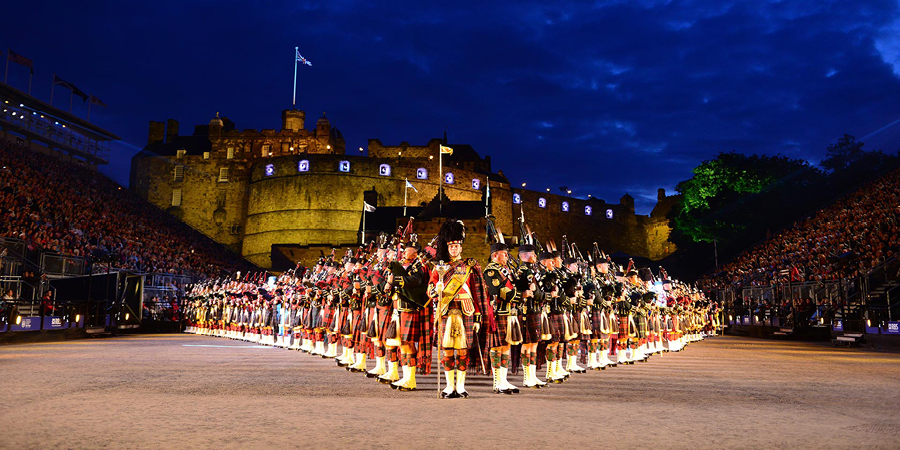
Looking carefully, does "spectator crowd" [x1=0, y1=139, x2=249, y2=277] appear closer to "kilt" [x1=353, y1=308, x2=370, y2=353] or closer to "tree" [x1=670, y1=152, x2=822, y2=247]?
"kilt" [x1=353, y1=308, x2=370, y2=353]

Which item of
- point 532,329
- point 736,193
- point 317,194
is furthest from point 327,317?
point 736,193

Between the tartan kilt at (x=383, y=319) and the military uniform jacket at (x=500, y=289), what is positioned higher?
the military uniform jacket at (x=500, y=289)

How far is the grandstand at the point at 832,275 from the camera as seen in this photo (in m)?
22.4

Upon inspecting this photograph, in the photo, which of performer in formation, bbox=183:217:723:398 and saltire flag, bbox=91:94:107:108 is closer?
performer in formation, bbox=183:217:723:398

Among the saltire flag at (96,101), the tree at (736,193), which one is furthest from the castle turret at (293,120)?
the tree at (736,193)

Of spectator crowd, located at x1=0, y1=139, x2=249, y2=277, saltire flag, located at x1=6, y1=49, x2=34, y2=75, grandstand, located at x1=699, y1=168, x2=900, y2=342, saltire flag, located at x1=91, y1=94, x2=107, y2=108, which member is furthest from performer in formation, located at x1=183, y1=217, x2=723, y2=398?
saltire flag, located at x1=91, y1=94, x2=107, y2=108

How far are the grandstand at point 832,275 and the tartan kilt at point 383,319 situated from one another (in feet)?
54.6

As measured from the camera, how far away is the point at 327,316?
16.2m

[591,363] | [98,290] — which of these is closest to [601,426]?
[591,363]

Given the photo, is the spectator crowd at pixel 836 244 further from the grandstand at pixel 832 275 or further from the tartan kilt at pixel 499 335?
the tartan kilt at pixel 499 335

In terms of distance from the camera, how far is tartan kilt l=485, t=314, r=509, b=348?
9141 mm

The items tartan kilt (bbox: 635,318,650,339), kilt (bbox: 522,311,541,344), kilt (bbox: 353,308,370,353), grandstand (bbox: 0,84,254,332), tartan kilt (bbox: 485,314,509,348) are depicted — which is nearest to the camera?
tartan kilt (bbox: 485,314,509,348)

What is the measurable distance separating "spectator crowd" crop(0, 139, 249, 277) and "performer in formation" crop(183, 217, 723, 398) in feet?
47.9

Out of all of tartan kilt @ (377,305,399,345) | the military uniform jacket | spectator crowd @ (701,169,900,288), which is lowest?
tartan kilt @ (377,305,399,345)
